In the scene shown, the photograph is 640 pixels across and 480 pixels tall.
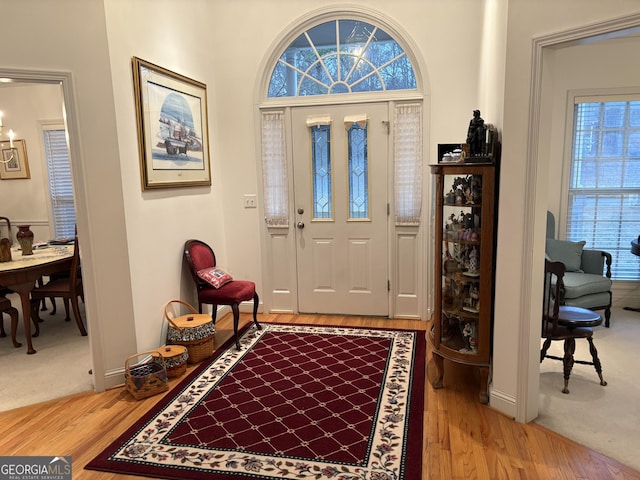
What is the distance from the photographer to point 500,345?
2752 millimetres

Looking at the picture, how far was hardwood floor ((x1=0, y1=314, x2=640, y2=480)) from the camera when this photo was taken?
2.27m

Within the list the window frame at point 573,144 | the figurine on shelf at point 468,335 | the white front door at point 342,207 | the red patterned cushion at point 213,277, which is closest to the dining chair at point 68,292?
the red patterned cushion at point 213,277

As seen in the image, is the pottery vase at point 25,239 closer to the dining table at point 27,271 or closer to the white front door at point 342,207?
the dining table at point 27,271

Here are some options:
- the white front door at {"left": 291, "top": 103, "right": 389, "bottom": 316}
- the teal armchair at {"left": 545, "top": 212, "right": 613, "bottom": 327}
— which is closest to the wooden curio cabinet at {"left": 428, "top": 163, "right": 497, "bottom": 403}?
the white front door at {"left": 291, "top": 103, "right": 389, "bottom": 316}

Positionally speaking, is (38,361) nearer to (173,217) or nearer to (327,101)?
(173,217)

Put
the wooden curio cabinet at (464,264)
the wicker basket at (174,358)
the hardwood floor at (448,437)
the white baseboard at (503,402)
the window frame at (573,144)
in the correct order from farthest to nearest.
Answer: the window frame at (573,144) < the wicker basket at (174,358) < the wooden curio cabinet at (464,264) < the white baseboard at (503,402) < the hardwood floor at (448,437)

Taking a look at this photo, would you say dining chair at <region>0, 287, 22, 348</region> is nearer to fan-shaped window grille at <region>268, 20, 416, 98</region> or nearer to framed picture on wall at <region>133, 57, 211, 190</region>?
framed picture on wall at <region>133, 57, 211, 190</region>

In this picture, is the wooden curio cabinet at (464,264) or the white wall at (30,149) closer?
the wooden curio cabinet at (464,264)

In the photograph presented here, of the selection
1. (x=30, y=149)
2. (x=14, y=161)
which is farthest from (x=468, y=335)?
(x=14, y=161)

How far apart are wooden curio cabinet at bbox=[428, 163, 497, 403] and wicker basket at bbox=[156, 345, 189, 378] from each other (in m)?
1.85

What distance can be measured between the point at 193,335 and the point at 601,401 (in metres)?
2.94

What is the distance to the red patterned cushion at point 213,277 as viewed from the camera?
392 cm

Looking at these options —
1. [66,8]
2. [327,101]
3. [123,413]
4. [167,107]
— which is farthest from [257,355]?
[66,8]

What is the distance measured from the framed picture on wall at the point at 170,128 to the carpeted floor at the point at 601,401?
3.24 metres
